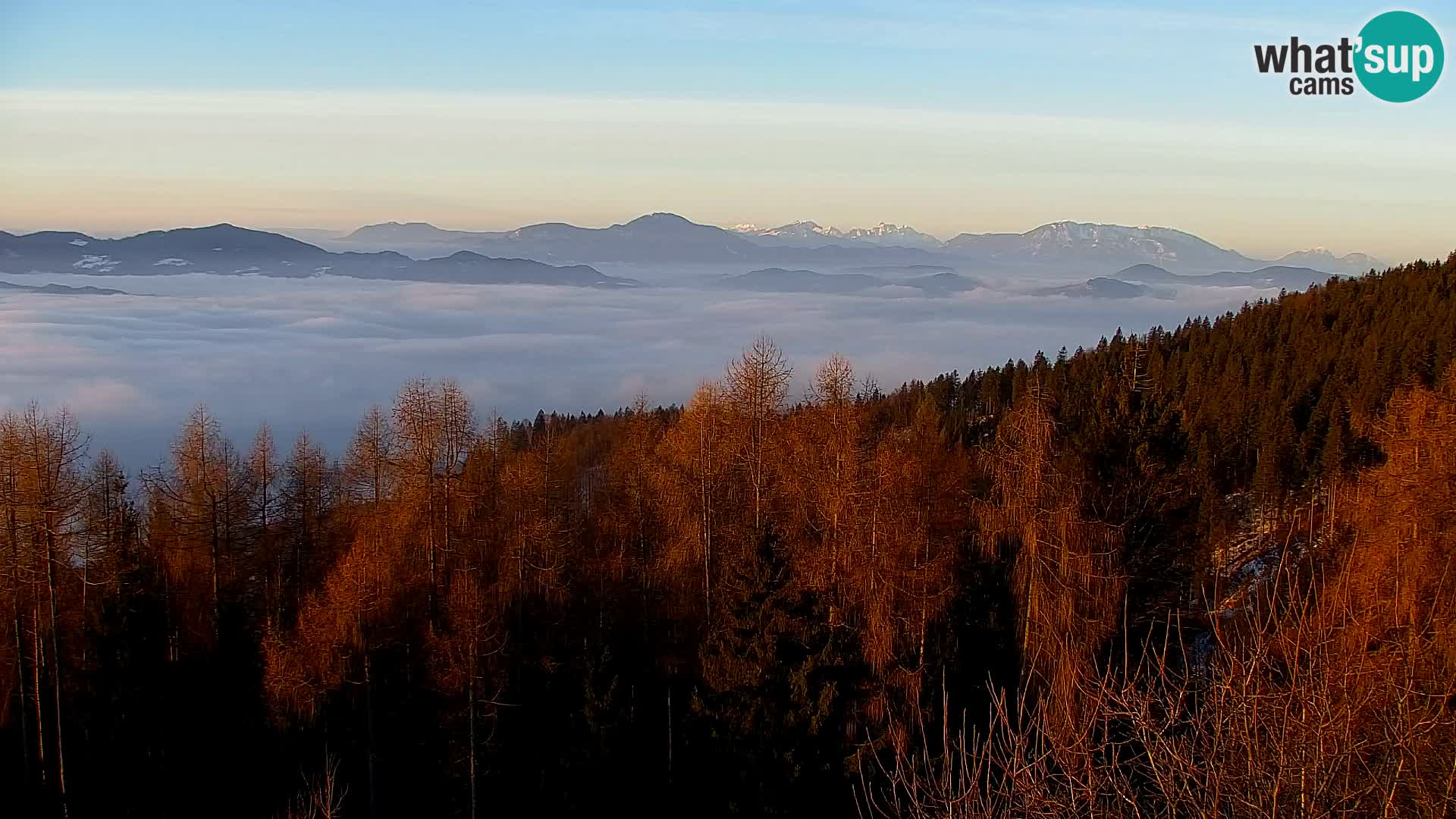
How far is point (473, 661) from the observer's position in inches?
818

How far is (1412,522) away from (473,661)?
18.7m

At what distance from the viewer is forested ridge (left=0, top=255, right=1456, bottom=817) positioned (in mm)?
19000

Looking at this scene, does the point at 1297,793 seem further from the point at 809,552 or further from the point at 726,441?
the point at 726,441

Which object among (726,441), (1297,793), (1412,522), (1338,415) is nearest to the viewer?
(1297,793)

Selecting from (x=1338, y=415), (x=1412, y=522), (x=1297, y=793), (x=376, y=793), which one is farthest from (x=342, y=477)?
(x=1338, y=415)

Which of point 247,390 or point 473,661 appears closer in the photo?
point 473,661

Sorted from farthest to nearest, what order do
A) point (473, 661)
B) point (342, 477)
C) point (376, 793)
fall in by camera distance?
point (342, 477), point (376, 793), point (473, 661)

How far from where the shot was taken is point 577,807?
69.0 ft

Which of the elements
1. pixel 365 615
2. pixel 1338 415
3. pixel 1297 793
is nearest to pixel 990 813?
pixel 1297 793

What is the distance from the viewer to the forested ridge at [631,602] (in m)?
19.0

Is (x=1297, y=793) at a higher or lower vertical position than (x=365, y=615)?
higher

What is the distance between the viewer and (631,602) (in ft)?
102

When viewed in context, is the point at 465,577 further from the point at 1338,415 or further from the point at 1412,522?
the point at 1338,415

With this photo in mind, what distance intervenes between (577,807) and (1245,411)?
46508 millimetres
